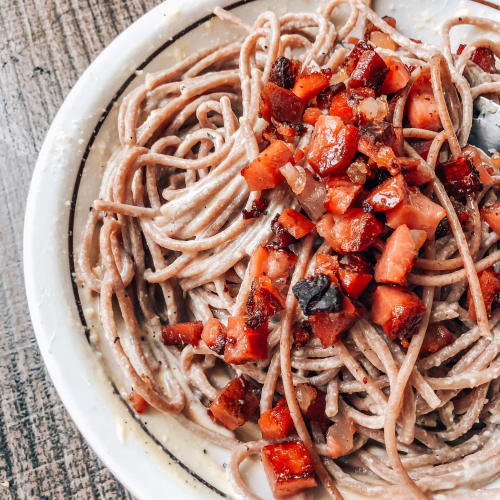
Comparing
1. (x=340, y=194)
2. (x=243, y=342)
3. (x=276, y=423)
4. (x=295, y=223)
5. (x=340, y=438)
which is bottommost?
(x=340, y=438)

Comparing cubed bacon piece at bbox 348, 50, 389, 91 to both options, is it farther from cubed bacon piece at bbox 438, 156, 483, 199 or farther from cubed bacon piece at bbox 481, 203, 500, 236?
cubed bacon piece at bbox 481, 203, 500, 236

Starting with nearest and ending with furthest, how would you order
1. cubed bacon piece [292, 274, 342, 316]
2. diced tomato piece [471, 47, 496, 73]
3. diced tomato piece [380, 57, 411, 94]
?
cubed bacon piece [292, 274, 342, 316] → diced tomato piece [380, 57, 411, 94] → diced tomato piece [471, 47, 496, 73]

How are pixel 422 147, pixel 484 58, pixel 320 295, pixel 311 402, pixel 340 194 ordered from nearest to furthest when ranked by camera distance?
pixel 320 295 → pixel 340 194 → pixel 311 402 → pixel 422 147 → pixel 484 58

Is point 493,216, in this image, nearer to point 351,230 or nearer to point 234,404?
point 351,230

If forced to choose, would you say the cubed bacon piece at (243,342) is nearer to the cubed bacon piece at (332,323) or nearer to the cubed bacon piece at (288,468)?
the cubed bacon piece at (332,323)

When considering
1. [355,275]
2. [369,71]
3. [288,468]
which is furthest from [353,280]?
[369,71]

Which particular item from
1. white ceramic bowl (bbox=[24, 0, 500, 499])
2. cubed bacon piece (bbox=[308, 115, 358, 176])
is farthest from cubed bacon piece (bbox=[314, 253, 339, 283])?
white ceramic bowl (bbox=[24, 0, 500, 499])

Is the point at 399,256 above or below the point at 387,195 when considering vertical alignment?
below
